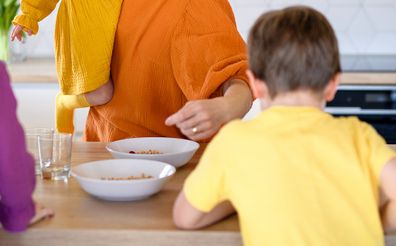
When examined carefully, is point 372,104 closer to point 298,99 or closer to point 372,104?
point 372,104

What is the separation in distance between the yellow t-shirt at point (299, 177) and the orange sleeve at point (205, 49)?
Result: 0.64 m

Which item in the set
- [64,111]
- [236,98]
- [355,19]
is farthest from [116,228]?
[355,19]

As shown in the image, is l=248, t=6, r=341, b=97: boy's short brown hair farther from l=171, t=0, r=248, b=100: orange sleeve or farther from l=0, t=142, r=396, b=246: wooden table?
l=171, t=0, r=248, b=100: orange sleeve

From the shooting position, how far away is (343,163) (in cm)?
93

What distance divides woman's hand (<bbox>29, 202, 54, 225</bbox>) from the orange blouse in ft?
2.05

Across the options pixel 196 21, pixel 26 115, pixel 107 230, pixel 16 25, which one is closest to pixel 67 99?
pixel 16 25

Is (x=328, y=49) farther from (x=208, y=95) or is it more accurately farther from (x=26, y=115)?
(x=26, y=115)

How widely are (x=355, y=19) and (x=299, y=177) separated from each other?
8.29 feet

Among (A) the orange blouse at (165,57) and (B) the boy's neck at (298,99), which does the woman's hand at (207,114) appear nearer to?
(A) the orange blouse at (165,57)

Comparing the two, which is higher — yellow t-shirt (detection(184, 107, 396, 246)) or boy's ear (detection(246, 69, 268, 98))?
boy's ear (detection(246, 69, 268, 98))

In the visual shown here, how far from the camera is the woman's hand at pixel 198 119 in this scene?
Answer: 4.33 ft

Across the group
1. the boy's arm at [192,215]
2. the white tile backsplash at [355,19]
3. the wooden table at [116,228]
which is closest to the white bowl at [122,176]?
the wooden table at [116,228]

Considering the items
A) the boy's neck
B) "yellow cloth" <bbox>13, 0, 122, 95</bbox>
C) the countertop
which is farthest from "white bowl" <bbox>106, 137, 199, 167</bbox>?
the countertop

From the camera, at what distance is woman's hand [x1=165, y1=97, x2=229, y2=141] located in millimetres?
1320
